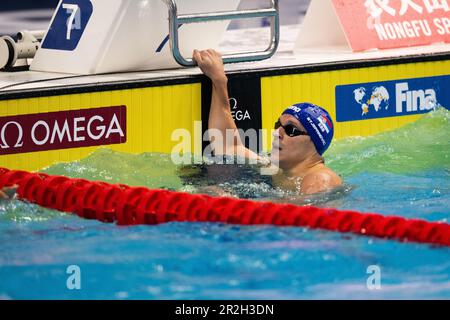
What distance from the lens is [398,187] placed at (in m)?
5.21

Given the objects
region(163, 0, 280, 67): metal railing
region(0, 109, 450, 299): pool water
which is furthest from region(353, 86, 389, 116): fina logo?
region(0, 109, 450, 299): pool water

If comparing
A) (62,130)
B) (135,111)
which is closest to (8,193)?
(62,130)

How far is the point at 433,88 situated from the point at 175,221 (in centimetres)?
251

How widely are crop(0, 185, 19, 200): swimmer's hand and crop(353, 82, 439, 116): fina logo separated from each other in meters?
2.28

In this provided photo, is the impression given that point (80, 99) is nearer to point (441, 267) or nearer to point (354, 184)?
point (354, 184)

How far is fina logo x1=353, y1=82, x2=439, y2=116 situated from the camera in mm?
6176

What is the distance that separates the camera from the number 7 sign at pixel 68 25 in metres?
5.68

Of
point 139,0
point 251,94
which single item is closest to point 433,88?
point 251,94

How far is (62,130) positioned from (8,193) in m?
0.62

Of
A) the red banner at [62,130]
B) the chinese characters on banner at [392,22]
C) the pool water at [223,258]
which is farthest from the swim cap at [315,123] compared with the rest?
the chinese characters on banner at [392,22]

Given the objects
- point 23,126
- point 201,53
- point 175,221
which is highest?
point 201,53

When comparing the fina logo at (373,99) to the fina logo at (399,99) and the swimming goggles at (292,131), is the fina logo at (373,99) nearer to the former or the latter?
the fina logo at (399,99)

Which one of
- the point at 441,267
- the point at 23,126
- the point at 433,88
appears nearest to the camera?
the point at 441,267
